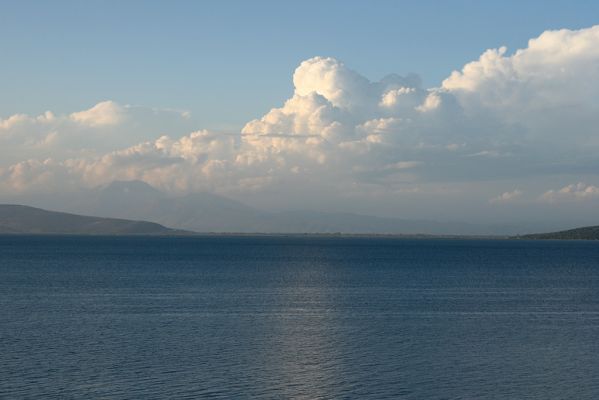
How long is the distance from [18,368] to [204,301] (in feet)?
148

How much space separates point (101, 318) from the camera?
79125 millimetres

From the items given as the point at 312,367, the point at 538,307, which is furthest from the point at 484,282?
the point at 312,367

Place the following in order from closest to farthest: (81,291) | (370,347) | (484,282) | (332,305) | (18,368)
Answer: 1. (18,368)
2. (370,347)
3. (332,305)
4. (81,291)
5. (484,282)

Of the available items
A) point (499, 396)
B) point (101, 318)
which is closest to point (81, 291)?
point (101, 318)

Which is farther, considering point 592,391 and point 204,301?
point 204,301

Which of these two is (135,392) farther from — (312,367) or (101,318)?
(101,318)

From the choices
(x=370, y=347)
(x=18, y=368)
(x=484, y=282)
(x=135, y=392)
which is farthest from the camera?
(x=484, y=282)

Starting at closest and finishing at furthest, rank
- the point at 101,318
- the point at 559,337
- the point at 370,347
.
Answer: the point at 370,347, the point at 559,337, the point at 101,318

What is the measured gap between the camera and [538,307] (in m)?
96.4

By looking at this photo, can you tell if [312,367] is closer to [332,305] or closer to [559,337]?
[559,337]

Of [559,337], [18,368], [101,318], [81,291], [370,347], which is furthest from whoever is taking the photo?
[81,291]

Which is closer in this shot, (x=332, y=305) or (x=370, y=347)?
(x=370, y=347)

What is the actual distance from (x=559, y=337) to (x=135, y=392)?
40658 mm

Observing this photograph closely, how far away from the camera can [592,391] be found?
4947cm
